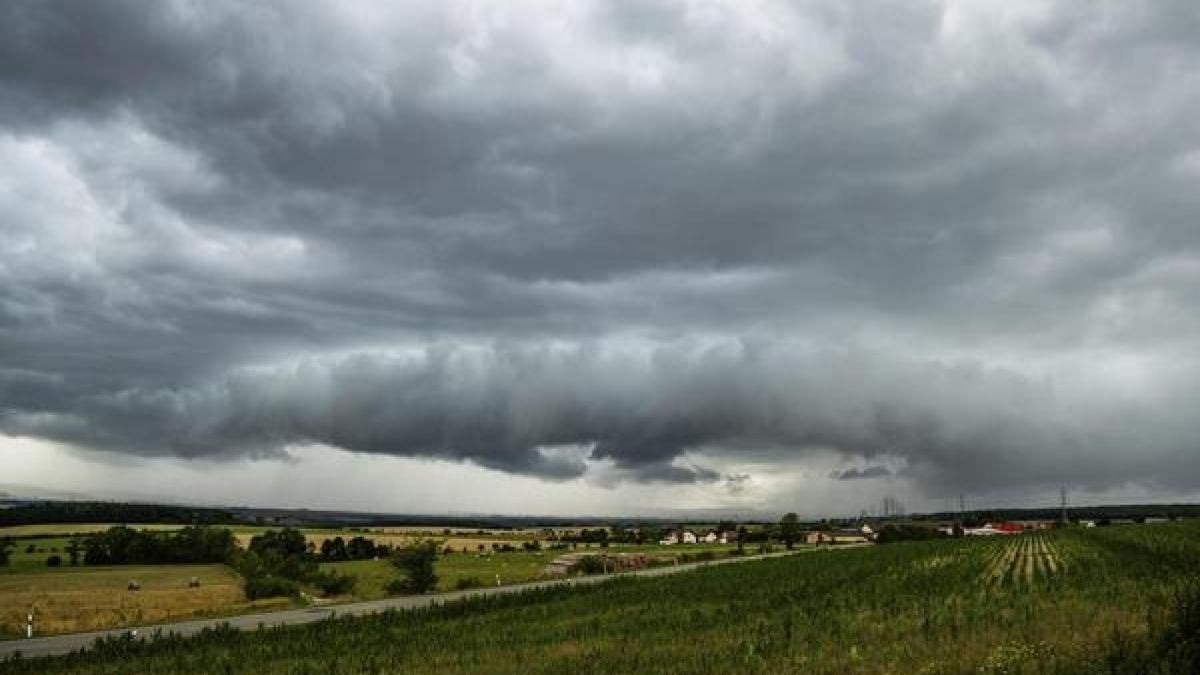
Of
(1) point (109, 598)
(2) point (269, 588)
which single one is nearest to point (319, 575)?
(2) point (269, 588)

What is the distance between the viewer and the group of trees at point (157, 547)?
16162 centimetres

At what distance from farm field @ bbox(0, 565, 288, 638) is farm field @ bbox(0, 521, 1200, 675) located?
22903mm

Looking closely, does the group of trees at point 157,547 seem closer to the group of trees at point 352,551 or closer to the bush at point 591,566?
the group of trees at point 352,551

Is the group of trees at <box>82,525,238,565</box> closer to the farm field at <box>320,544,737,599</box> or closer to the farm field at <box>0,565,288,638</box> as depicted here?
the farm field at <box>0,565,288,638</box>

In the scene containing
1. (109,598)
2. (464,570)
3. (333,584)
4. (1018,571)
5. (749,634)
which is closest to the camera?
(749,634)

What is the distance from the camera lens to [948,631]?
29266mm

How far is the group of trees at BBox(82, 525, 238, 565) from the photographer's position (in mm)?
161625

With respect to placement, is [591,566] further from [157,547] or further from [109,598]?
[157,547]

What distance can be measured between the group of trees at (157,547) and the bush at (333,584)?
6017cm

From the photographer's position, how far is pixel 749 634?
33.7 m

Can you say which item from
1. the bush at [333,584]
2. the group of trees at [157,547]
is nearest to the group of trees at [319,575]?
the bush at [333,584]

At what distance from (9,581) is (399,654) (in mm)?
92695

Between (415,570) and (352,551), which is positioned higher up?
(415,570)

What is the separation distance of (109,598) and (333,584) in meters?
22.0
